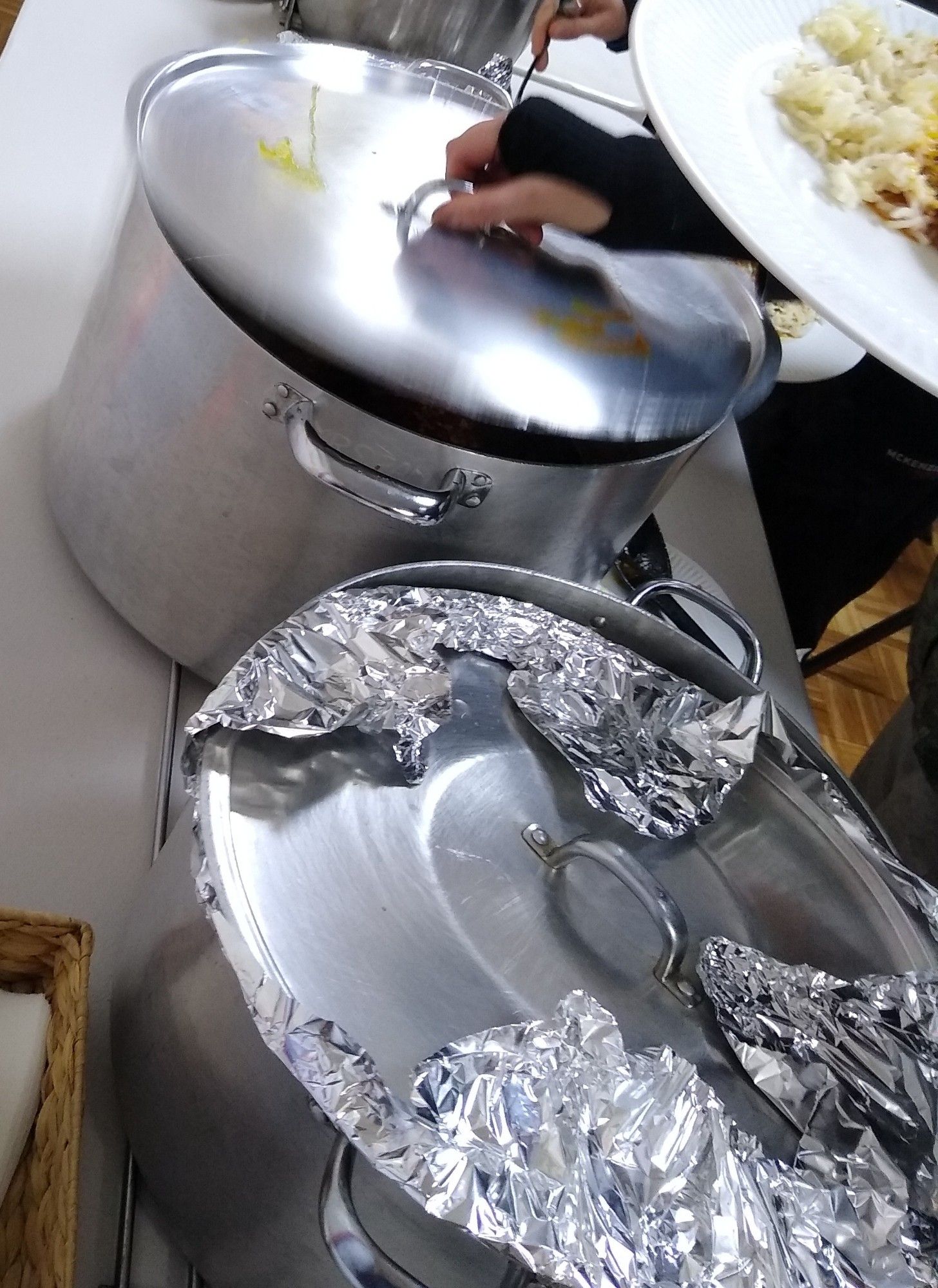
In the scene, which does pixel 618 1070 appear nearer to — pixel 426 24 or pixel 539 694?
pixel 539 694

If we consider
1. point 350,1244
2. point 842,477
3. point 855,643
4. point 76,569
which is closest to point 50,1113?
point 350,1244

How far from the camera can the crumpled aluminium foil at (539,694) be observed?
453 millimetres

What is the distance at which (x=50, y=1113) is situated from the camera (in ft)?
1.27

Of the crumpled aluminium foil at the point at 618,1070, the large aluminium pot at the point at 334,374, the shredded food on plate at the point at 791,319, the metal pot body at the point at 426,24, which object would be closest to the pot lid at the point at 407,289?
the large aluminium pot at the point at 334,374

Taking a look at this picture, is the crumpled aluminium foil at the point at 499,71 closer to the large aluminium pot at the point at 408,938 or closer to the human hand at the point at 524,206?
the human hand at the point at 524,206

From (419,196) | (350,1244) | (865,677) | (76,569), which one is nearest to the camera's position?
(350,1244)

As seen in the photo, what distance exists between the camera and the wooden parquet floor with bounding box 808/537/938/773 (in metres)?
1.78

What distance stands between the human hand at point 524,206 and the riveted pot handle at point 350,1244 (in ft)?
1.43

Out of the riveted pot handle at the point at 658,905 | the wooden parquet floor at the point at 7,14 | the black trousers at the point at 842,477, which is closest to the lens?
the riveted pot handle at the point at 658,905

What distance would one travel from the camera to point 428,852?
1.50ft

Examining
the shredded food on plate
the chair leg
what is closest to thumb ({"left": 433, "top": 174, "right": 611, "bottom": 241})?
the shredded food on plate

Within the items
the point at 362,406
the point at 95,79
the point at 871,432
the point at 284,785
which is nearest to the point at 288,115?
the point at 362,406

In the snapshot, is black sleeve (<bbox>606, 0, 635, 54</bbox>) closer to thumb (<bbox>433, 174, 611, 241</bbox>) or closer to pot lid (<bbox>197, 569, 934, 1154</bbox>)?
thumb (<bbox>433, 174, 611, 241</bbox>)

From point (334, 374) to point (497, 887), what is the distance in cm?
25
